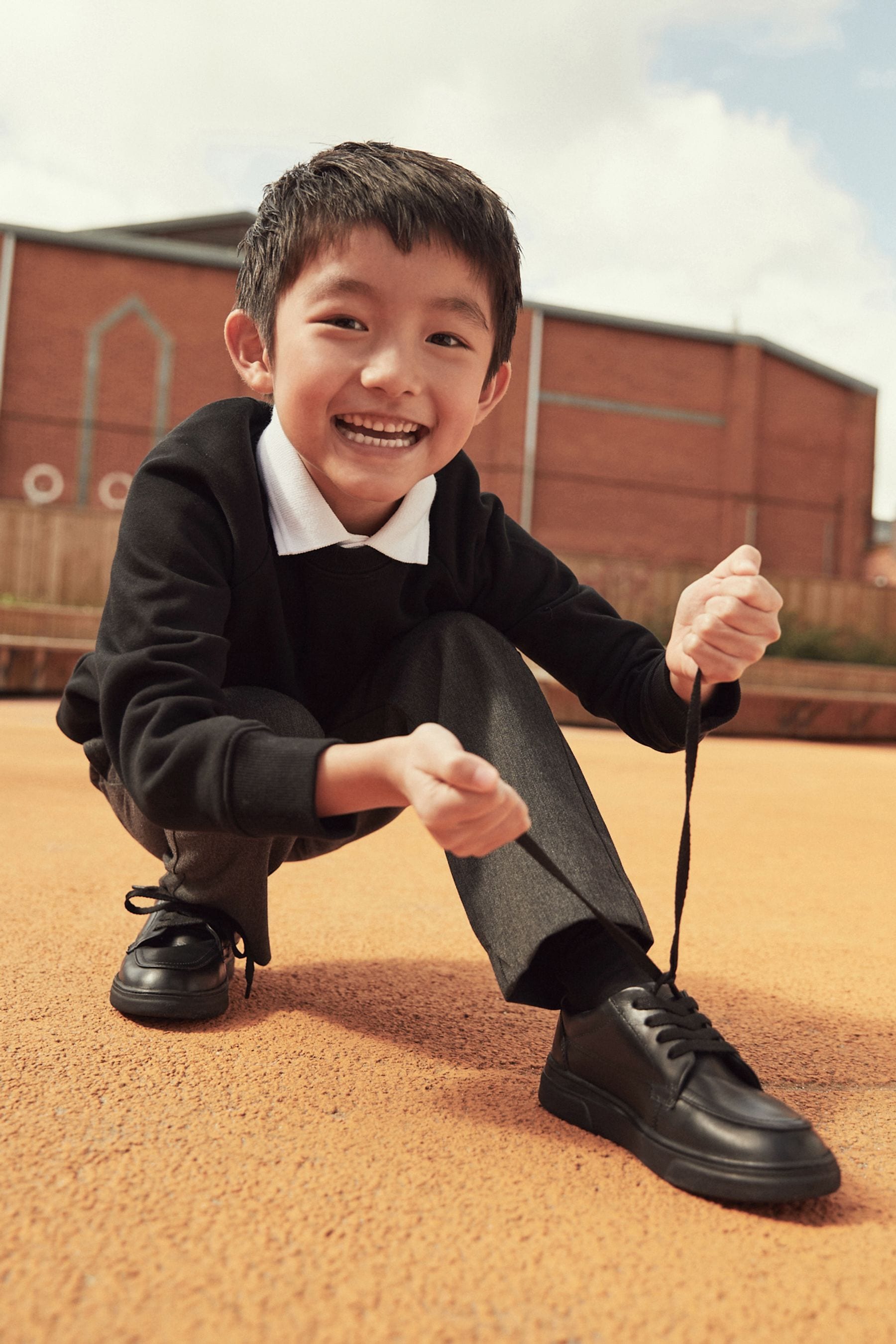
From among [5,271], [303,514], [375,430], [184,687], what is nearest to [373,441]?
[375,430]

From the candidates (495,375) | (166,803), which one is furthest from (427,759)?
(495,375)

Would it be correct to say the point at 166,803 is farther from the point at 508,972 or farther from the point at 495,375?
the point at 495,375

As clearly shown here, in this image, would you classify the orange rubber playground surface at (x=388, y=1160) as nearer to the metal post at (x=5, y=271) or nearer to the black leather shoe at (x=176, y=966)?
the black leather shoe at (x=176, y=966)

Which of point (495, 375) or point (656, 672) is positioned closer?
point (656, 672)

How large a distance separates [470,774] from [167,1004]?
2.43ft

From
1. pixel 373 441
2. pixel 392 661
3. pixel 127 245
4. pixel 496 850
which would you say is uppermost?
pixel 127 245

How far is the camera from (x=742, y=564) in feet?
4.08

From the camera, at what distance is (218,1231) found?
0.89 metres

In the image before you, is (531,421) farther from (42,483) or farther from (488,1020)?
(488,1020)

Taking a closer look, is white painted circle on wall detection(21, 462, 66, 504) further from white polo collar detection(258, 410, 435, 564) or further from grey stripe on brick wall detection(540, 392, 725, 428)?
white polo collar detection(258, 410, 435, 564)

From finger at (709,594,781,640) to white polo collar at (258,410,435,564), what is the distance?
1.46 ft

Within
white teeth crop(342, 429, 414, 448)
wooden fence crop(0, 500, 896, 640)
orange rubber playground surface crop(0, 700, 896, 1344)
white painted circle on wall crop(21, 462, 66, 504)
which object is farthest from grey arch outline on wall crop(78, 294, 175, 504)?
white teeth crop(342, 429, 414, 448)

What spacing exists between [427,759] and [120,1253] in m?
0.46

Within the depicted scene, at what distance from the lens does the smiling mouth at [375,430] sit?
4.36 ft
